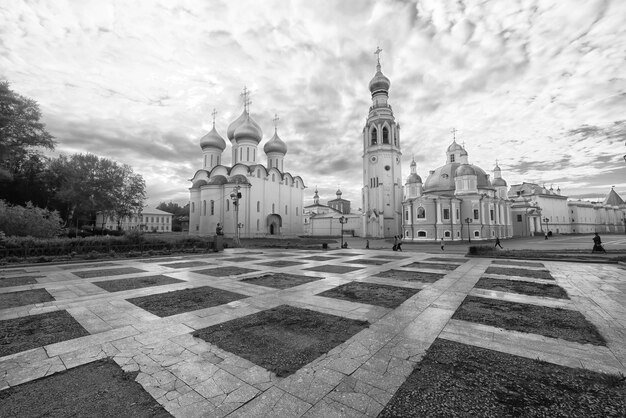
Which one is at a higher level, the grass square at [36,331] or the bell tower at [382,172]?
the bell tower at [382,172]

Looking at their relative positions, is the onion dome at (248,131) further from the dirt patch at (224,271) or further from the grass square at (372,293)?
the grass square at (372,293)

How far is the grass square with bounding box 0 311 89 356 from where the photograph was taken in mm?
4258

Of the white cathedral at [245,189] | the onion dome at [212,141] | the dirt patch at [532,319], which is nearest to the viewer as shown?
the dirt patch at [532,319]

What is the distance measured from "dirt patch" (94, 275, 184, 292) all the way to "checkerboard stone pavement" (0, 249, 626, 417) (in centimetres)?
46

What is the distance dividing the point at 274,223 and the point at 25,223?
2718 centimetres

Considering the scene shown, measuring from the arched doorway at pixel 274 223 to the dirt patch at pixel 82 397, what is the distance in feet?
123

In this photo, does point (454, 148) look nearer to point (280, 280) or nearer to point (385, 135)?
point (385, 135)

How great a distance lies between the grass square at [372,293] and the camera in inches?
272

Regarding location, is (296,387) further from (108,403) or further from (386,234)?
(386,234)

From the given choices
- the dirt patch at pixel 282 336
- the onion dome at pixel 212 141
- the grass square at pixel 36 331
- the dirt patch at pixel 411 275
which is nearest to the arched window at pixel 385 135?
the onion dome at pixel 212 141

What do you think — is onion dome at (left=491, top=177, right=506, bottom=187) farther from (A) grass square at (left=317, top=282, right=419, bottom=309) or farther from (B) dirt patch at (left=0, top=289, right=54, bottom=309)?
(B) dirt patch at (left=0, top=289, right=54, bottom=309)

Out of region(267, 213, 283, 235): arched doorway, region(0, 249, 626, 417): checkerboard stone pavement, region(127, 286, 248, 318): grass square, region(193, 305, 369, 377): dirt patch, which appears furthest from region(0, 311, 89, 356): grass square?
region(267, 213, 283, 235): arched doorway

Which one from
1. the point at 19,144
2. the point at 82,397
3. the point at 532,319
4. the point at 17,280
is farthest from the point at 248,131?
the point at 82,397

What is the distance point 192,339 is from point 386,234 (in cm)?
4240
